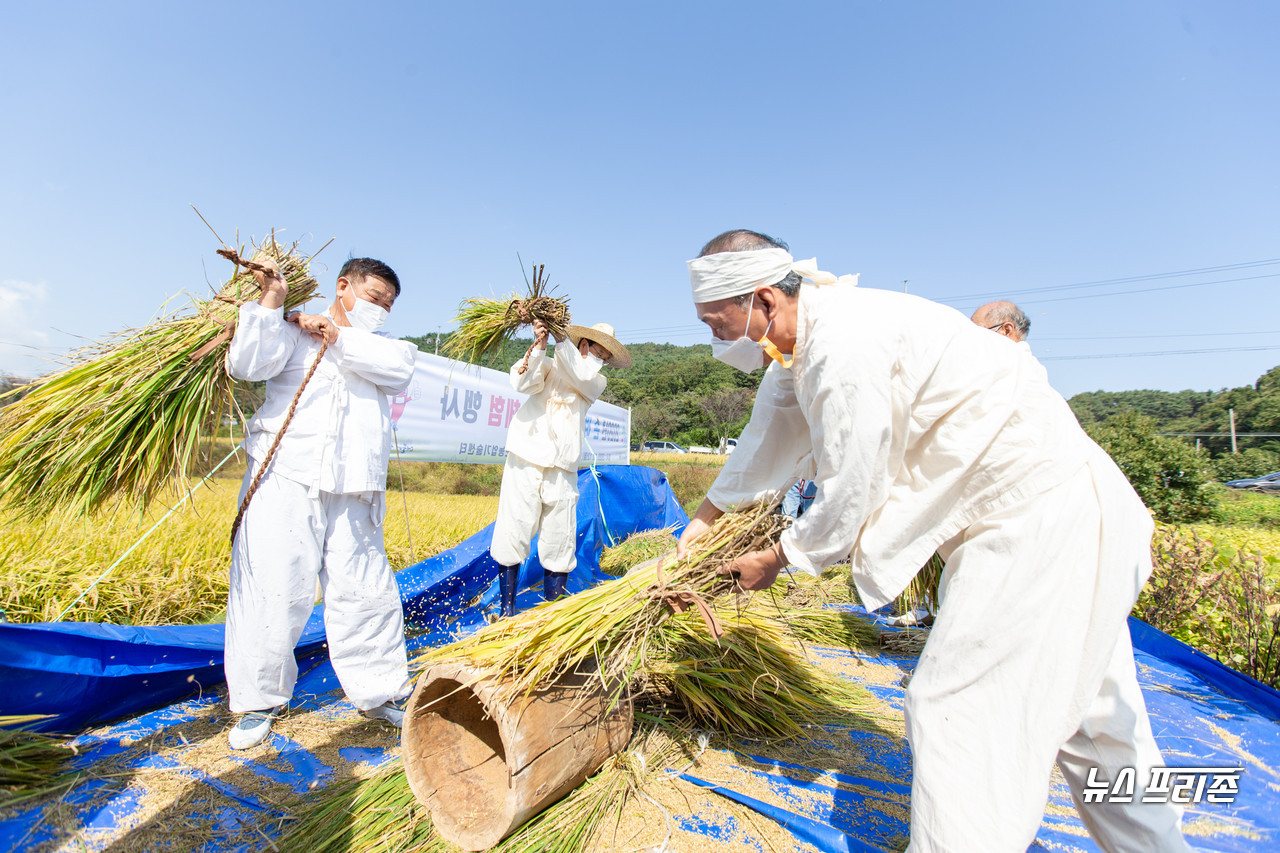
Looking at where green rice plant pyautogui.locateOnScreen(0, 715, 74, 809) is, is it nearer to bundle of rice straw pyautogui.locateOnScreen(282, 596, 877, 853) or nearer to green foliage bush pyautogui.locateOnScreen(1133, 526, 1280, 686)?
bundle of rice straw pyautogui.locateOnScreen(282, 596, 877, 853)

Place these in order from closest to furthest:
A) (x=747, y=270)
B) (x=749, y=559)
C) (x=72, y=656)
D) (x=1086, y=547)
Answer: (x=1086, y=547)
(x=747, y=270)
(x=749, y=559)
(x=72, y=656)

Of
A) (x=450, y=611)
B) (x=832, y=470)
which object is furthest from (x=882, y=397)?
(x=450, y=611)

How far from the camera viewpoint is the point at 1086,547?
4.24 ft

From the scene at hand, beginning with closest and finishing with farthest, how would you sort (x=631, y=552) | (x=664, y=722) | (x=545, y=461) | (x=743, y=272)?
(x=743, y=272) < (x=664, y=722) < (x=545, y=461) < (x=631, y=552)

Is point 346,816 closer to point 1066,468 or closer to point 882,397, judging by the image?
point 882,397

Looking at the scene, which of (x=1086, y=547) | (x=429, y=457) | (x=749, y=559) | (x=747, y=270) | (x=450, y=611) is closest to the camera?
(x=1086, y=547)

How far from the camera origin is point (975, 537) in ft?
4.50

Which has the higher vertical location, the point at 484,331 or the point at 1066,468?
the point at 484,331

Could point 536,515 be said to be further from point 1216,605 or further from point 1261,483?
point 1261,483

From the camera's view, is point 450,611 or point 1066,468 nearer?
point 1066,468

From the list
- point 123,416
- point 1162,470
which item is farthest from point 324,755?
point 1162,470

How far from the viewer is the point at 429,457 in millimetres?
6234

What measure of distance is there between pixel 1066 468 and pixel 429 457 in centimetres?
586

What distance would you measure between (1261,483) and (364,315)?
3073 centimetres
